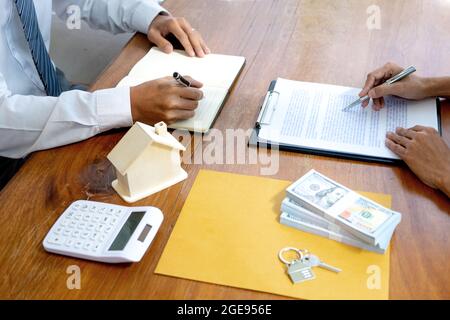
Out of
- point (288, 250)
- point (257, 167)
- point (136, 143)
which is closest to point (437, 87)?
point (257, 167)

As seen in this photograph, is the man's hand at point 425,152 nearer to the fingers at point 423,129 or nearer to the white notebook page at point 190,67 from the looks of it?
the fingers at point 423,129

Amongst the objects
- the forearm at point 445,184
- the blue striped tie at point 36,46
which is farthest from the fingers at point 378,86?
the blue striped tie at point 36,46

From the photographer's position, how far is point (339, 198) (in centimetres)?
77

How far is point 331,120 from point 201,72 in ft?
1.13

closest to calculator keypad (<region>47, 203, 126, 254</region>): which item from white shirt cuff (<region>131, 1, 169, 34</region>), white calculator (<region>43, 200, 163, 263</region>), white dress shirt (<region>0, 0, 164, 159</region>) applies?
white calculator (<region>43, 200, 163, 263</region>)

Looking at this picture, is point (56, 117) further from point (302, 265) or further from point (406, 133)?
point (406, 133)

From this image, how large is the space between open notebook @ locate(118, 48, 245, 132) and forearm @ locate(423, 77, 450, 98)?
1.41 feet

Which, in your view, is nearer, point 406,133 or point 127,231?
point 127,231

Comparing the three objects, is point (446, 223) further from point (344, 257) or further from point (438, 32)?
point (438, 32)

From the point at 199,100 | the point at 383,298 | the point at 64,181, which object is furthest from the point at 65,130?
the point at 383,298

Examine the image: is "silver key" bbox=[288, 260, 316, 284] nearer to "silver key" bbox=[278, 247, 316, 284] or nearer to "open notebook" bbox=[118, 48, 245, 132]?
"silver key" bbox=[278, 247, 316, 284]

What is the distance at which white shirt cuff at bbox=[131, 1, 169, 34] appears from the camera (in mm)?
1323

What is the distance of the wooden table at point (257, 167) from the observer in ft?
2.28

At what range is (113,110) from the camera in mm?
972
